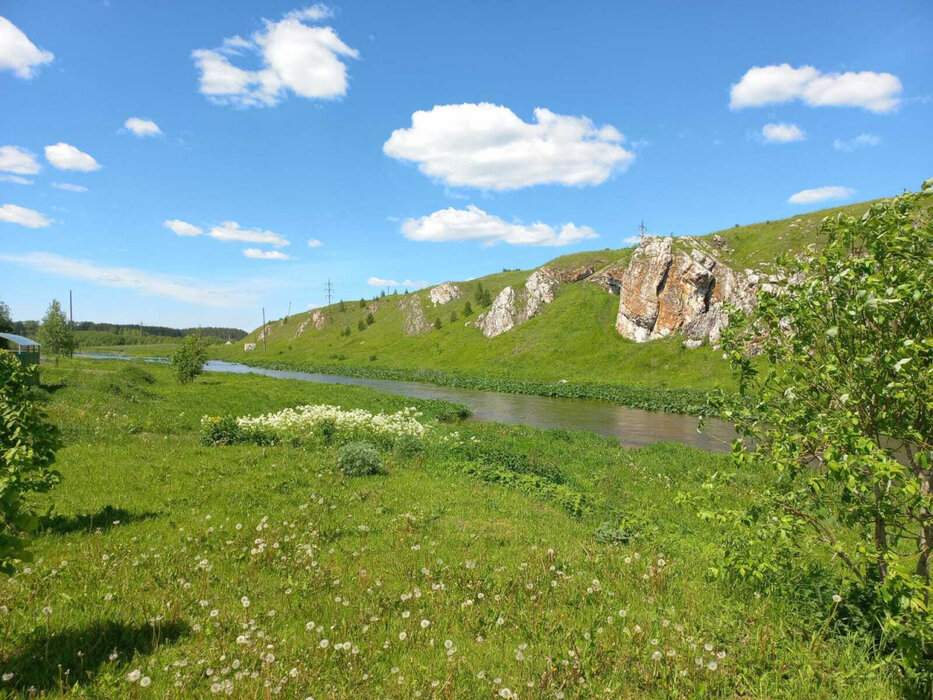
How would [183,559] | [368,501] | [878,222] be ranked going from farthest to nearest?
[368,501], [183,559], [878,222]

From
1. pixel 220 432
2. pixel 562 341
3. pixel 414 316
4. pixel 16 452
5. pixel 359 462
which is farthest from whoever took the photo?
pixel 414 316

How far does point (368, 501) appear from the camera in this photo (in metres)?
12.4

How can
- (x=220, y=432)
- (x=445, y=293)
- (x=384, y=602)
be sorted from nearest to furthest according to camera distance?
(x=384, y=602) < (x=220, y=432) < (x=445, y=293)

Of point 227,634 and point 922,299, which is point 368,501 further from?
point 922,299

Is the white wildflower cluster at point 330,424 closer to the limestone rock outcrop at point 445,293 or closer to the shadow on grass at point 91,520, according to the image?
the shadow on grass at point 91,520

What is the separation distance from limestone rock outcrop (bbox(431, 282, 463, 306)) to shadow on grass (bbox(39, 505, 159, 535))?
5512 inches

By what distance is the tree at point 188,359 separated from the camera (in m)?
49.9

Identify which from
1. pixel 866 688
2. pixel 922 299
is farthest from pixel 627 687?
pixel 922 299

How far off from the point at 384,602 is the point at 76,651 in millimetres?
3550

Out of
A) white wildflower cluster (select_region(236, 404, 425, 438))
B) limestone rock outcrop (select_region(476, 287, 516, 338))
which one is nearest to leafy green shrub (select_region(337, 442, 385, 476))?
white wildflower cluster (select_region(236, 404, 425, 438))

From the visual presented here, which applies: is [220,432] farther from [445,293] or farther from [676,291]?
[445,293]

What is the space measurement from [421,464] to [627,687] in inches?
485

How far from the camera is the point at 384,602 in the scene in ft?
22.7

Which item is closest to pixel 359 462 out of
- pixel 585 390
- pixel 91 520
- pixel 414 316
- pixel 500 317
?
pixel 91 520
